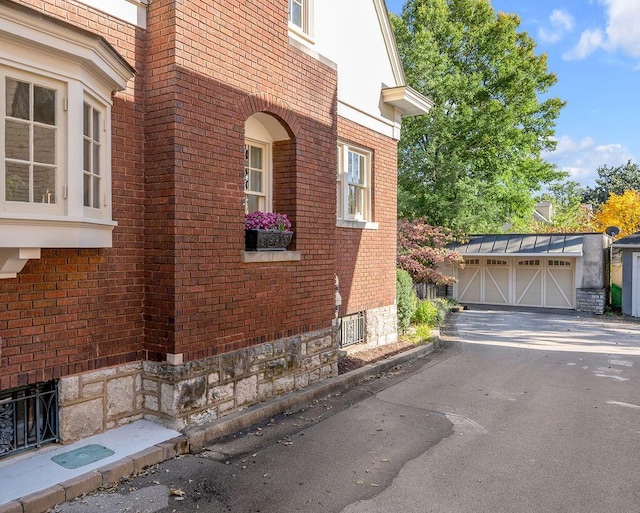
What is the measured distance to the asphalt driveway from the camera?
11.9 m

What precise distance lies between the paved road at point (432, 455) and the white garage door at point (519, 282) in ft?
38.0

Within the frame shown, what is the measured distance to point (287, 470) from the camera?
4.78 m

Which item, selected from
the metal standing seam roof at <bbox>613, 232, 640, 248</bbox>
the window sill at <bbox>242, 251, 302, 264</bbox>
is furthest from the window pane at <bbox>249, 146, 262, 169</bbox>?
the metal standing seam roof at <bbox>613, 232, 640, 248</bbox>

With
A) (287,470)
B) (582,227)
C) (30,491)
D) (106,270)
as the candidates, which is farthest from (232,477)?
(582,227)

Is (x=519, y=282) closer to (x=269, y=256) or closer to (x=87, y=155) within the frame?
(x=269, y=256)

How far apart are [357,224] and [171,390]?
205 inches

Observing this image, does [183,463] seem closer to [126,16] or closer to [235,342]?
[235,342]

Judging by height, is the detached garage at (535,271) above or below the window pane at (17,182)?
below

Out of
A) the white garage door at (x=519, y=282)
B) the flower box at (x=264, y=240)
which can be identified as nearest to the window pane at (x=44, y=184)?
the flower box at (x=264, y=240)

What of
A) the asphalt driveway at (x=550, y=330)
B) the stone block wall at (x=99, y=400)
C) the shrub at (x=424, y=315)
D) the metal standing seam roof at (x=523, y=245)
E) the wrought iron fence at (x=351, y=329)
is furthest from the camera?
the metal standing seam roof at (x=523, y=245)

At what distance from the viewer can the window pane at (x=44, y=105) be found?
13.9 feet

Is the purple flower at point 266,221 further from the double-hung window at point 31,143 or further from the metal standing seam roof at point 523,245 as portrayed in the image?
the metal standing seam roof at point 523,245

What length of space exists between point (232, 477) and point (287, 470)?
1.74 feet

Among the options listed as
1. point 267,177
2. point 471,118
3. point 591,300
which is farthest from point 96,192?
point 591,300
